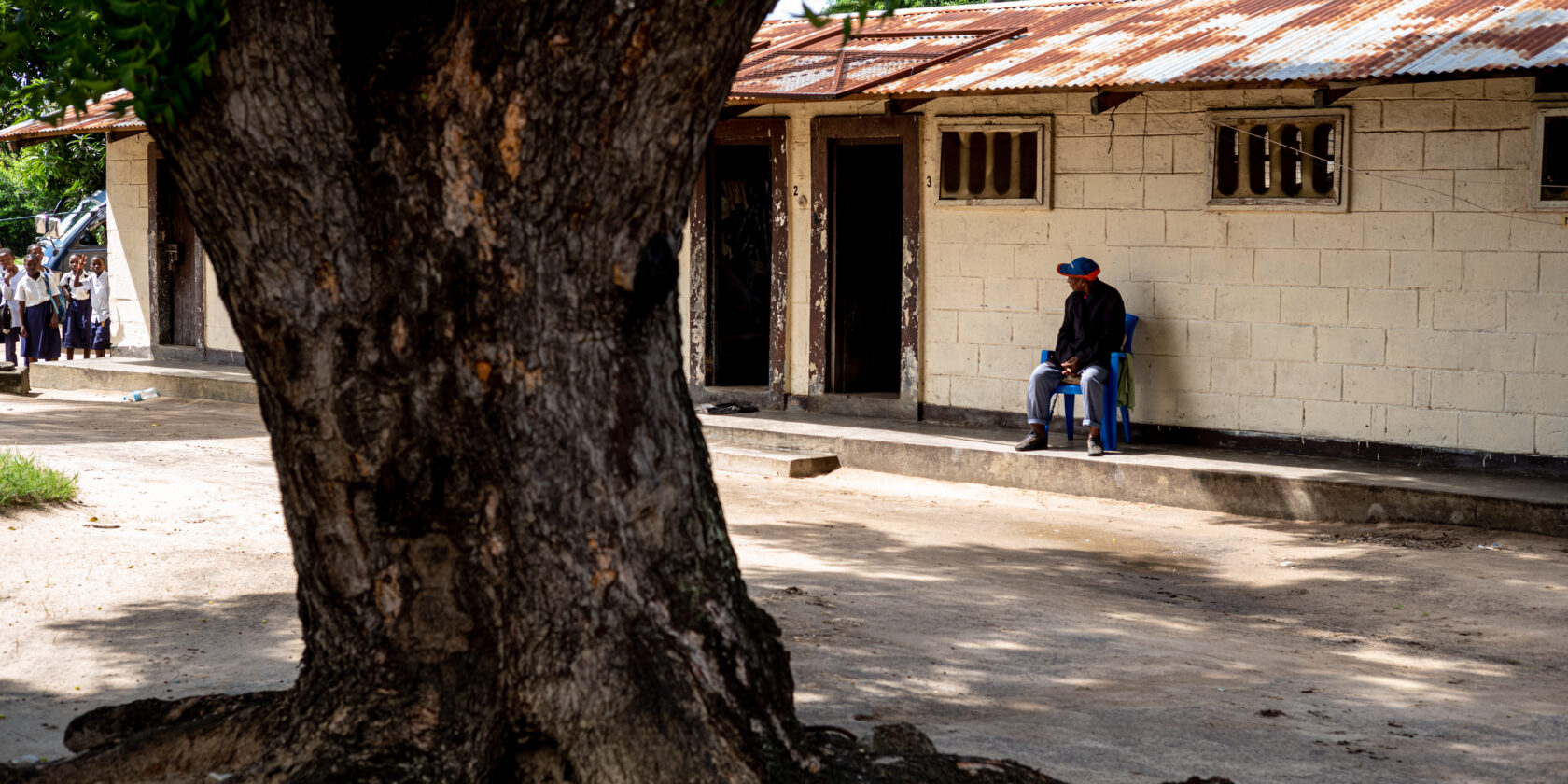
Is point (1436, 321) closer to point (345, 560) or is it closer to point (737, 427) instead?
point (737, 427)

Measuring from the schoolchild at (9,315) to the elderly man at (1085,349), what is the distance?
12075 millimetres

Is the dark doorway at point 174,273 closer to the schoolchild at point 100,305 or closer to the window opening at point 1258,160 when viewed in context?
the schoolchild at point 100,305

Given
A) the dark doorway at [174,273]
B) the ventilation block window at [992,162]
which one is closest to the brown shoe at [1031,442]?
the ventilation block window at [992,162]

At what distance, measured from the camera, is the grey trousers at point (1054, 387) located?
9945 millimetres

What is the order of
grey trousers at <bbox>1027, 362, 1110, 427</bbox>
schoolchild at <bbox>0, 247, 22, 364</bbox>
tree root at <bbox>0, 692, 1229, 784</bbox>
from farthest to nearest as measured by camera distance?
schoolchild at <bbox>0, 247, 22, 364</bbox> → grey trousers at <bbox>1027, 362, 1110, 427</bbox> → tree root at <bbox>0, 692, 1229, 784</bbox>

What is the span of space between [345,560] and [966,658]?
290 centimetres

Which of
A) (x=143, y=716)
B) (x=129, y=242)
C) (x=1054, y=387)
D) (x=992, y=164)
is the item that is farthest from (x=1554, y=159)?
(x=129, y=242)

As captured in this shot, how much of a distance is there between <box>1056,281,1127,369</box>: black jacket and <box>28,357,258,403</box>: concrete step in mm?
7937

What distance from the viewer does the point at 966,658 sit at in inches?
217

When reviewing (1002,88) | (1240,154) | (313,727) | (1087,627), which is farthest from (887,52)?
(313,727)

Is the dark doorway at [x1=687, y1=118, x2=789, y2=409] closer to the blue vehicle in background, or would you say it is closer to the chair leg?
the chair leg

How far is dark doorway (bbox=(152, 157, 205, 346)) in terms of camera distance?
16.5 meters

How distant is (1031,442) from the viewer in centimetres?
1008

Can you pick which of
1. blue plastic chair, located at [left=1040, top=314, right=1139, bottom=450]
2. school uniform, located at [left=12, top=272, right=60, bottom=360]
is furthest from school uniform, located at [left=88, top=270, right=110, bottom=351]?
blue plastic chair, located at [left=1040, top=314, right=1139, bottom=450]
